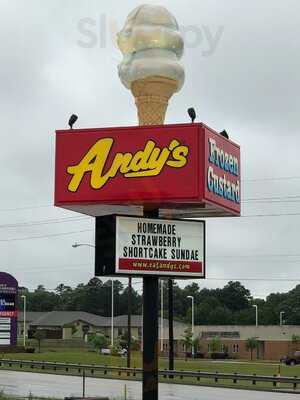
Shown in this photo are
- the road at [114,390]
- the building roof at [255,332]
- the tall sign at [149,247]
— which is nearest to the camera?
the tall sign at [149,247]

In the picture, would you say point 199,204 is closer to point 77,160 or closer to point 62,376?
point 77,160

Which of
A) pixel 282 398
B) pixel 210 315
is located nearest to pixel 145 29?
pixel 282 398

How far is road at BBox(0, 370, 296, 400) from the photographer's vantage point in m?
29.5

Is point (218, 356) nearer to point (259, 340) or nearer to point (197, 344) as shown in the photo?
point (197, 344)

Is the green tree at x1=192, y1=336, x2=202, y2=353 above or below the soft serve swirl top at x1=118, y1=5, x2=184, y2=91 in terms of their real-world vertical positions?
below

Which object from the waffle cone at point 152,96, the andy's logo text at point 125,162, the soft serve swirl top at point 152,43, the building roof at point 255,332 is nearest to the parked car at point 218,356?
the building roof at point 255,332

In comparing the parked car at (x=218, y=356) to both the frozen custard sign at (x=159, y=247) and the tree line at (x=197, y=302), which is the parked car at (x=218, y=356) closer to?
the tree line at (x=197, y=302)

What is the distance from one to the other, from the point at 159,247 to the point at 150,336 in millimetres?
1550

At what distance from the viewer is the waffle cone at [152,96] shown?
14266 mm

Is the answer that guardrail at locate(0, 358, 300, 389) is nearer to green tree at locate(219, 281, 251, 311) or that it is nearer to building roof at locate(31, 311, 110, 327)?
building roof at locate(31, 311, 110, 327)

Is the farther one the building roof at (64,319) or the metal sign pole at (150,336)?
the building roof at (64,319)

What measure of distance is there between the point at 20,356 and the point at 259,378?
33.1 metres

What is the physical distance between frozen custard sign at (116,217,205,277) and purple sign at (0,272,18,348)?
9.29 metres

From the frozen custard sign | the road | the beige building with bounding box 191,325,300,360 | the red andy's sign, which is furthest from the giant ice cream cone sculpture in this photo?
the beige building with bounding box 191,325,300,360
